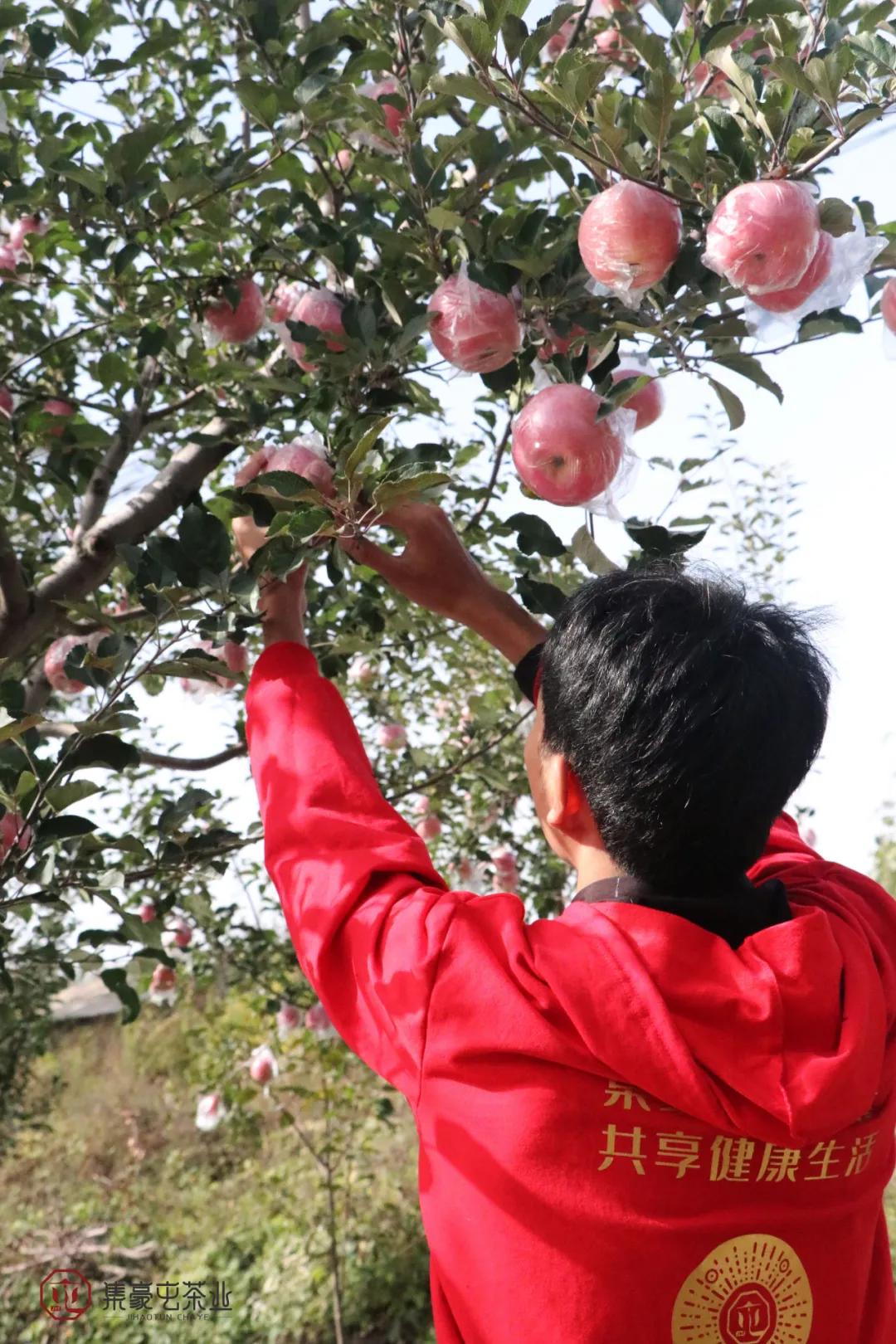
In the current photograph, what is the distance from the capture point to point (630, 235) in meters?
1.05

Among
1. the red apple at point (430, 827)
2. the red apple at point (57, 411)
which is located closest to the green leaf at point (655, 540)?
the red apple at point (57, 411)

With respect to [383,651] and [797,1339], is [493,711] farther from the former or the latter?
[797,1339]

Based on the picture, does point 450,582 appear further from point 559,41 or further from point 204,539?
point 559,41

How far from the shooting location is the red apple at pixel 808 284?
3.60ft

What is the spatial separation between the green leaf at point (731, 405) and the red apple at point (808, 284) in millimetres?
103

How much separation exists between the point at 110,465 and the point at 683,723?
140 cm

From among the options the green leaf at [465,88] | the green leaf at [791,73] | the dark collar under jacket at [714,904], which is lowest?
the dark collar under jacket at [714,904]

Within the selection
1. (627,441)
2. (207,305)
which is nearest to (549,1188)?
(627,441)

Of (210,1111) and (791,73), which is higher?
(791,73)

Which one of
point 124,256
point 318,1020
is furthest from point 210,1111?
point 124,256

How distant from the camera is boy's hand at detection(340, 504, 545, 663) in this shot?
1.21 metres

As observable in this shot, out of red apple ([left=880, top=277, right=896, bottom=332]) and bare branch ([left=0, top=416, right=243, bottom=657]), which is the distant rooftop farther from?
red apple ([left=880, top=277, right=896, bottom=332])

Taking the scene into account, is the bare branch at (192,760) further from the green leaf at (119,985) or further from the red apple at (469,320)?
the red apple at (469,320)

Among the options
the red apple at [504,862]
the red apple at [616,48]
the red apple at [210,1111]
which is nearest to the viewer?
the red apple at [616,48]
